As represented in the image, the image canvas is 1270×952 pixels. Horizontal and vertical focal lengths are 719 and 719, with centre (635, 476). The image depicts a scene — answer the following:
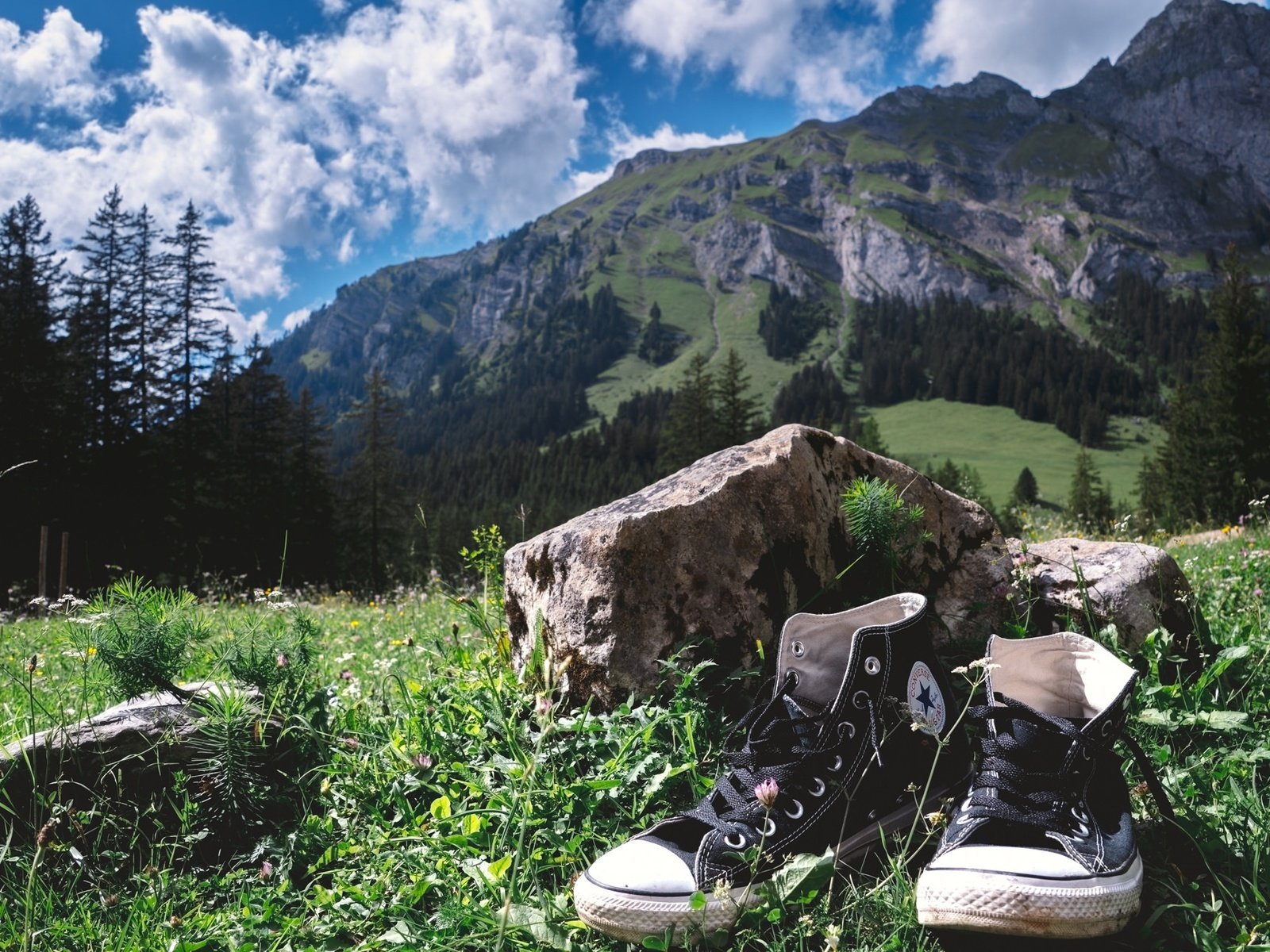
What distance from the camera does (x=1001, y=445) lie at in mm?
159000

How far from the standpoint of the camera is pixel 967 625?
4.06 metres

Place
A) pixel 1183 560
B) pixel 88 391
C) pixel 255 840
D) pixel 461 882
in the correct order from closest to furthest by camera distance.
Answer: pixel 461 882 → pixel 255 840 → pixel 1183 560 → pixel 88 391

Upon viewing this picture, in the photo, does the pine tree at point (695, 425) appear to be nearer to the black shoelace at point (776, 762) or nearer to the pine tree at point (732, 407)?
the pine tree at point (732, 407)

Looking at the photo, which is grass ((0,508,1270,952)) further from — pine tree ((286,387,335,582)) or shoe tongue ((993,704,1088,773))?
pine tree ((286,387,335,582))

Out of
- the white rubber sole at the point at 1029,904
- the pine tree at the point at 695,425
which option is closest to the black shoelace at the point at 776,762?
the white rubber sole at the point at 1029,904

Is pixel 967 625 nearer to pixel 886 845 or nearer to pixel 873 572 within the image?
pixel 873 572

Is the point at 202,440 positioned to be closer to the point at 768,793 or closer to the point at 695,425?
the point at 695,425

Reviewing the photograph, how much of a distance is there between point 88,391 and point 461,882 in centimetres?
4424

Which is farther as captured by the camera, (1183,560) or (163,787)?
(1183,560)

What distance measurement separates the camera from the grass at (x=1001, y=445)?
134 meters

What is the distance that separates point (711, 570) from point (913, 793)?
1384 millimetres

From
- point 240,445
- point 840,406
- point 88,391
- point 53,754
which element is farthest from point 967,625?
point 840,406

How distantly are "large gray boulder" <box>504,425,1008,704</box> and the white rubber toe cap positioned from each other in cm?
123

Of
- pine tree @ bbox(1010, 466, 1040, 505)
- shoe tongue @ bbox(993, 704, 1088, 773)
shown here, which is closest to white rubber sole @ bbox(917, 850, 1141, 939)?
shoe tongue @ bbox(993, 704, 1088, 773)
